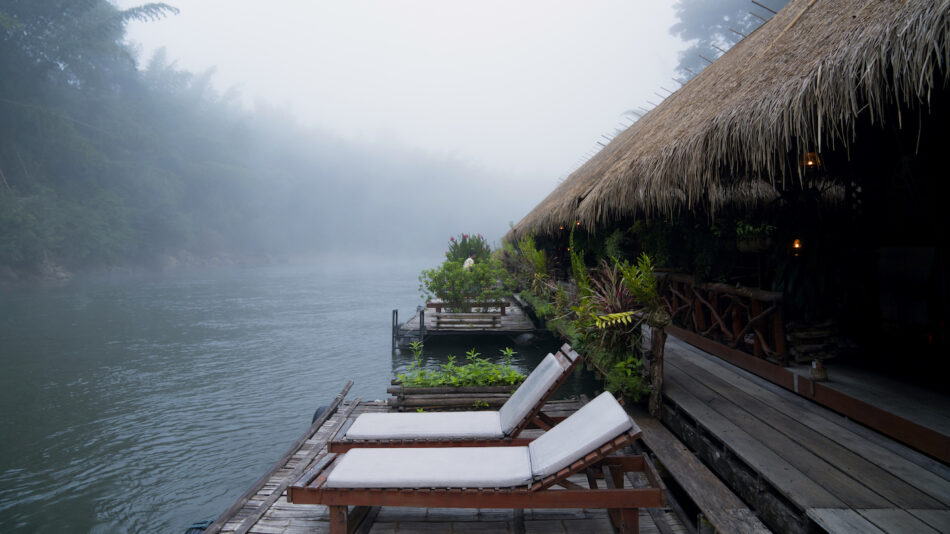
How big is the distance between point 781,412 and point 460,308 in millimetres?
8957

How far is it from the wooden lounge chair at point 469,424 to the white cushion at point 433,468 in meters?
0.27

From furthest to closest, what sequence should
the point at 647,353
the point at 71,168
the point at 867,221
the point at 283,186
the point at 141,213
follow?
the point at 283,186 < the point at 141,213 < the point at 71,168 < the point at 867,221 < the point at 647,353

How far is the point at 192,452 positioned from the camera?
6332mm

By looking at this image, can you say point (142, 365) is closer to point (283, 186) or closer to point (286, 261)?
point (286, 261)

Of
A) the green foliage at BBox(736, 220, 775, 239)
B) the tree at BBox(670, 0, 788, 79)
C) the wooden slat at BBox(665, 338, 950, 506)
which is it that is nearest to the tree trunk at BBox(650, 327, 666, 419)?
the wooden slat at BBox(665, 338, 950, 506)

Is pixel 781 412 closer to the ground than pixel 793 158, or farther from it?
closer to the ground

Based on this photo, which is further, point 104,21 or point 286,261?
point 286,261

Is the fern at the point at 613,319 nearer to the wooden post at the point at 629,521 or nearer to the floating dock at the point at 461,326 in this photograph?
the wooden post at the point at 629,521

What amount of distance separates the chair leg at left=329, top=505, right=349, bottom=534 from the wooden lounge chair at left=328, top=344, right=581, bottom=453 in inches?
22.8

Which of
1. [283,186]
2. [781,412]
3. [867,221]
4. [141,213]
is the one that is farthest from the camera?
[283,186]

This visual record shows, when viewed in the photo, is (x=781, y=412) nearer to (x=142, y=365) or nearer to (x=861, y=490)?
(x=861, y=490)

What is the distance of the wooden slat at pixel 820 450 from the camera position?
253 centimetres

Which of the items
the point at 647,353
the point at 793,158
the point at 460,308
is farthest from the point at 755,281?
the point at 460,308

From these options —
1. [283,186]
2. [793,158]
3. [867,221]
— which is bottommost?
[867,221]
